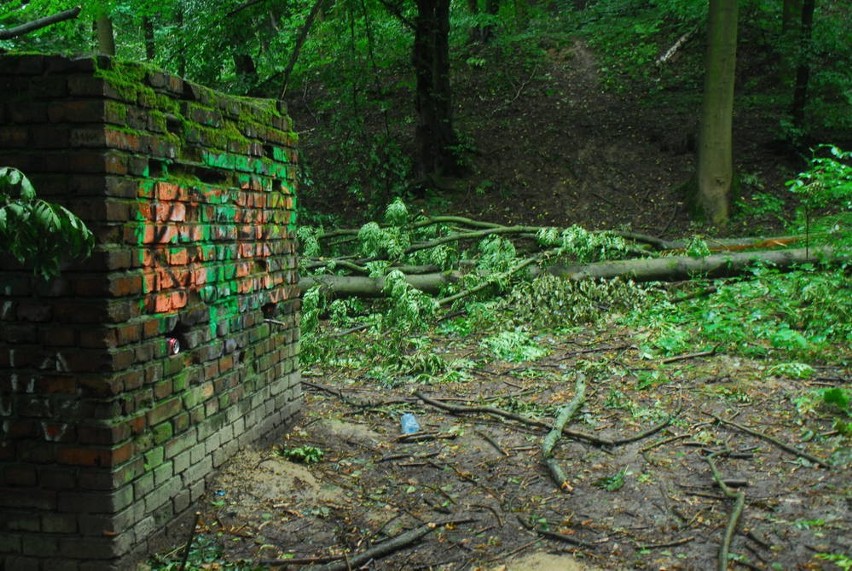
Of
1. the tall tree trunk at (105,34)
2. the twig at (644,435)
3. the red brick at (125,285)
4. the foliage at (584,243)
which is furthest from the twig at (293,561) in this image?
the tall tree trunk at (105,34)

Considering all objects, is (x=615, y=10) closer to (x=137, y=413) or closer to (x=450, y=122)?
(x=450, y=122)

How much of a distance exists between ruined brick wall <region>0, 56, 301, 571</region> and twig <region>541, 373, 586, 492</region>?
1.98 metres

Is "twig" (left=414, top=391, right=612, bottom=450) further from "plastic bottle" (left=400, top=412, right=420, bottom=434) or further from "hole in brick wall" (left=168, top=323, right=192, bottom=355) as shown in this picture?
"hole in brick wall" (left=168, top=323, right=192, bottom=355)

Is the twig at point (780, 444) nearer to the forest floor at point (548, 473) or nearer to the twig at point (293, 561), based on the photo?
the forest floor at point (548, 473)

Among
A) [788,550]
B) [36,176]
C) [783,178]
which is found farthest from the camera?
[783,178]

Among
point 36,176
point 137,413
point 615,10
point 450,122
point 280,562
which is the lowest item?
point 280,562

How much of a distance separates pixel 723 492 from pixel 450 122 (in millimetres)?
11079

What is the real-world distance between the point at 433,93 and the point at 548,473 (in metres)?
10.3

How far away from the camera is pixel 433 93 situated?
43.2ft

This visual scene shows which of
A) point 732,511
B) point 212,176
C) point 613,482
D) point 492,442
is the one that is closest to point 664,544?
point 732,511

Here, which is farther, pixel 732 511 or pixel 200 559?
pixel 732 511

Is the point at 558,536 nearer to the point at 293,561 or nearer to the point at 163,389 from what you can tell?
the point at 293,561

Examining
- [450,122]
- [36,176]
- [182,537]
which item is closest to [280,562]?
[182,537]

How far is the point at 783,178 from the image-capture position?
12.4 metres
